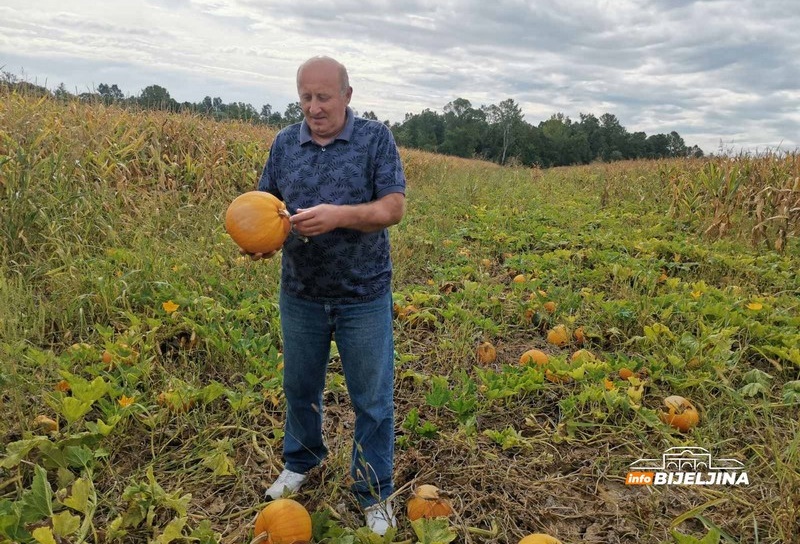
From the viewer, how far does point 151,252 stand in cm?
435

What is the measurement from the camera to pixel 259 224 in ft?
6.45

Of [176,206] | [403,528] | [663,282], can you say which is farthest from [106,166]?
[663,282]

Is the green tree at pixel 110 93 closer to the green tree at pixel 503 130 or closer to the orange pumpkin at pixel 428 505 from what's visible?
the orange pumpkin at pixel 428 505

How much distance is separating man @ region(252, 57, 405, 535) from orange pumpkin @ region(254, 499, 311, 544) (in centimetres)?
22

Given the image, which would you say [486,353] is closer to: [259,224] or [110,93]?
[259,224]

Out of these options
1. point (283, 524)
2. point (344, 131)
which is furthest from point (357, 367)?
point (344, 131)

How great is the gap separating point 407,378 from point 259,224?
71.5 inches

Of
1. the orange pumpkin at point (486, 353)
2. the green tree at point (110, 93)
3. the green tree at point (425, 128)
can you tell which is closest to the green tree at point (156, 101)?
the green tree at point (110, 93)

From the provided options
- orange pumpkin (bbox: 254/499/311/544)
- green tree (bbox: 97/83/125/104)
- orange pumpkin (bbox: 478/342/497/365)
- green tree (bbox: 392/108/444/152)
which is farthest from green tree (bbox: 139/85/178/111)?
green tree (bbox: 392/108/444/152)

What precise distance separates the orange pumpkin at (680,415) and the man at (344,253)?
60.9 inches

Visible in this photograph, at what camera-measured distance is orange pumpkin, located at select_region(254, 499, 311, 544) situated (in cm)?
193

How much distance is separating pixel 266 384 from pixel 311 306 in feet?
3.19

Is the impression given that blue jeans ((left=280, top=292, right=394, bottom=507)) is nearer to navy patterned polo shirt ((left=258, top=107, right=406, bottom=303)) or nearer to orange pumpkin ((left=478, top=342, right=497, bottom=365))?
navy patterned polo shirt ((left=258, top=107, right=406, bottom=303))

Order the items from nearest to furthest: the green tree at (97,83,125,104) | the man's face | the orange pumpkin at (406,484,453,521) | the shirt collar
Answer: the man's face
the shirt collar
the orange pumpkin at (406,484,453,521)
the green tree at (97,83,125,104)
